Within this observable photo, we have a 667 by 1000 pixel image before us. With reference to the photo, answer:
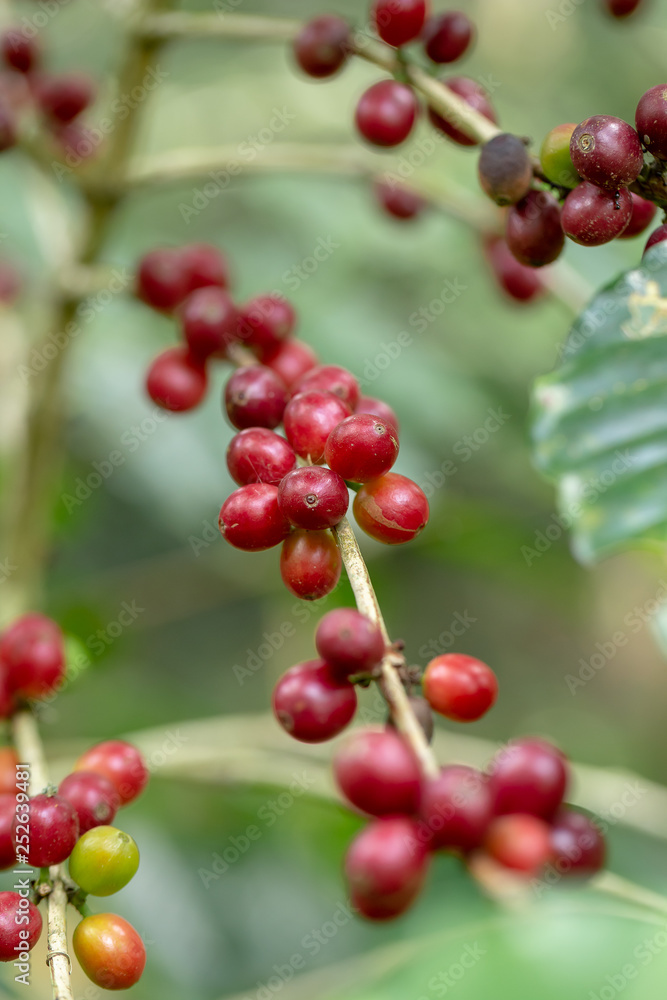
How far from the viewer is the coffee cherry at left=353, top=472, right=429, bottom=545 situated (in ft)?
1.75

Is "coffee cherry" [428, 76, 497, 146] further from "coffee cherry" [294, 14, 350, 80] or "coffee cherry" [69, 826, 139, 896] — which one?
"coffee cherry" [69, 826, 139, 896]

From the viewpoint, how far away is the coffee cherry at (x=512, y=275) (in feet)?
3.46

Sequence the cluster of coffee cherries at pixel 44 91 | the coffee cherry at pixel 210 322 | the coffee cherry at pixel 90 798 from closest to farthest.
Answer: the coffee cherry at pixel 90 798 → the coffee cherry at pixel 210 322 → the cluster of coffee cherries at pixel 44 91

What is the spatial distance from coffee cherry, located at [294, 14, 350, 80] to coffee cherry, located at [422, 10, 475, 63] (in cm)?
7

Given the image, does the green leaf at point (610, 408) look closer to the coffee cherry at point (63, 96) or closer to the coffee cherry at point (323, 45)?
the coffee cherry at point (323, 45)

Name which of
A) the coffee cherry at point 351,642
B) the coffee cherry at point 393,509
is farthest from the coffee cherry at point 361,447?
the coffee cherry at point 351,642

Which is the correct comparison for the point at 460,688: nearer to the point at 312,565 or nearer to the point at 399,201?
the point at 312,565

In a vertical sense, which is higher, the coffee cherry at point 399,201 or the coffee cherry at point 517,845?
the coffee cherry at point 517,845

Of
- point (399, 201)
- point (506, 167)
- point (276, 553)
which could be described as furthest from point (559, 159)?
point (276, 553)

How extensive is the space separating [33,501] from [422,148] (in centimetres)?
92

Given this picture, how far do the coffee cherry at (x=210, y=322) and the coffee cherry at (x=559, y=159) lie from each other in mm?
307

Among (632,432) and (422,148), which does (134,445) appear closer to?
(422,148)

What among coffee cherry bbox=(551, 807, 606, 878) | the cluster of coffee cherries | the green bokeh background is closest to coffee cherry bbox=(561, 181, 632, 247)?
coffee cherry bbox=(551, 807, 606, 878)

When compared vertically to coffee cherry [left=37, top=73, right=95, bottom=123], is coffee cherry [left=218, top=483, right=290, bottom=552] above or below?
above
